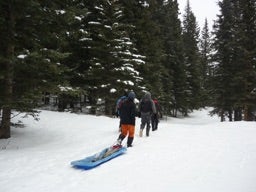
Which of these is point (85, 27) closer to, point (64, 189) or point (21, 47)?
point (21, 47)

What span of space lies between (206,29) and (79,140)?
68.2 meters

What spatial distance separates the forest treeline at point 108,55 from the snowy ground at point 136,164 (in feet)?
7.62

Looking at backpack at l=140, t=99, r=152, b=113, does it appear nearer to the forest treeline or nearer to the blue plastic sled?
the forest treeline

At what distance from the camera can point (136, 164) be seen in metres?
8.95

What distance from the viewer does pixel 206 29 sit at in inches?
2975

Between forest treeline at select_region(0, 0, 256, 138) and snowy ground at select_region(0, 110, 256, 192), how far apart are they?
7.62 feet

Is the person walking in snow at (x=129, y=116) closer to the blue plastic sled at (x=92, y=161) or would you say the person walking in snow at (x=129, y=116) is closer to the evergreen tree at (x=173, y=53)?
the blue plastic sled at (x=92, y=161)

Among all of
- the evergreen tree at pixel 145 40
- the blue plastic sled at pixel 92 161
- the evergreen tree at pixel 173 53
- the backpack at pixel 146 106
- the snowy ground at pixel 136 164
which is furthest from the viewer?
the evergreen tree at pixel 173 53

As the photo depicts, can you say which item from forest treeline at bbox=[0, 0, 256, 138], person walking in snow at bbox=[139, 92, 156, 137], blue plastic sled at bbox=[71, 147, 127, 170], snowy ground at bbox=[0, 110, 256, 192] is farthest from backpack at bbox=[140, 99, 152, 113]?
blue plastic sled at bbox=[71, 147, 127, 170]

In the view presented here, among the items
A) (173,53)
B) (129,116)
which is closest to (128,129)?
(129,116)

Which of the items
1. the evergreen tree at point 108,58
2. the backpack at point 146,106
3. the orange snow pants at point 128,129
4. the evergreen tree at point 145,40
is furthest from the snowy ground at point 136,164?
the evergreen tree at point 145,40

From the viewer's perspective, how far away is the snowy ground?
23.2 ft

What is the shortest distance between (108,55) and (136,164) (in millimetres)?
15263

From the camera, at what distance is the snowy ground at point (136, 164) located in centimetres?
707
